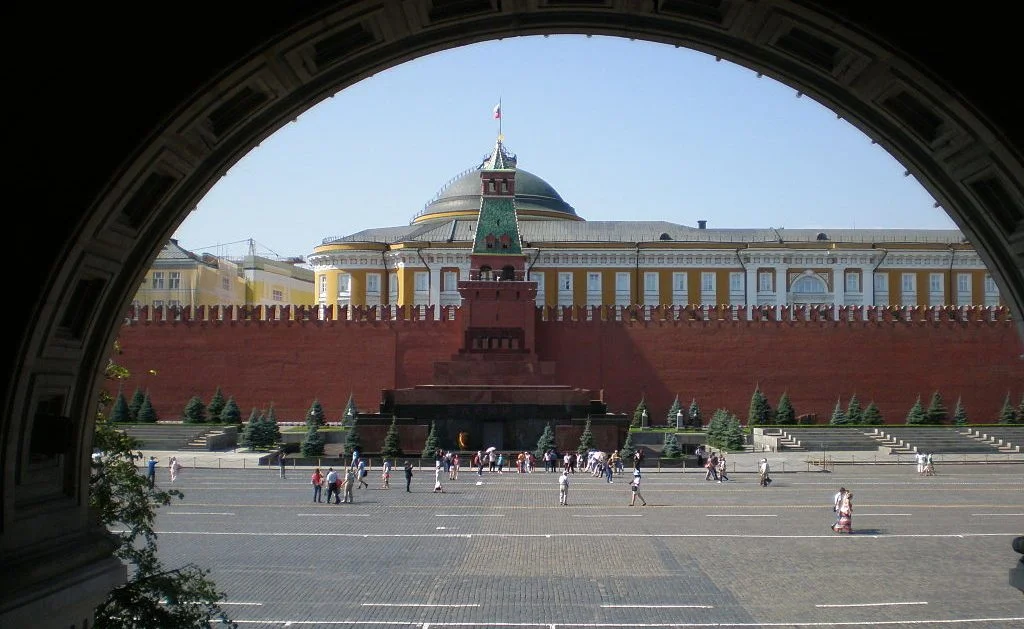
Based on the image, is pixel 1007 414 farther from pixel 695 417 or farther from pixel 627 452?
pixel 627 452

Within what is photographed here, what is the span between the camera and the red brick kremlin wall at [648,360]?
1614 inches

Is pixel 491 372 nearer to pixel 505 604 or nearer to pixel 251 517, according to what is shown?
pixel 251 517

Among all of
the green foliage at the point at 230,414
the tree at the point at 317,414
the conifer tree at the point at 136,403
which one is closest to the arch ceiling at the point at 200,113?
the tree at the point at 317,414

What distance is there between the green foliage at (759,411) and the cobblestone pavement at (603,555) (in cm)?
1390

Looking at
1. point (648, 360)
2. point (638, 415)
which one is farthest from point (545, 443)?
point (648, 360)

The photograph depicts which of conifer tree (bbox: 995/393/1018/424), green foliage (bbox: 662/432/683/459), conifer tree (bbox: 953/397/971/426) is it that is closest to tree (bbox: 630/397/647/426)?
green foliage (bbox: 662/432/683/459)

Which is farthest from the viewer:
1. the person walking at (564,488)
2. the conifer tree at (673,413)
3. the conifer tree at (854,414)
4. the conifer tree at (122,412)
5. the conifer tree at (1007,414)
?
the conifer tree at (673,413)

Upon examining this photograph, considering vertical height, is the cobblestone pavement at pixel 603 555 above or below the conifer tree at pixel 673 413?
below

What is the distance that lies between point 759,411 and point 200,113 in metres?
35.2

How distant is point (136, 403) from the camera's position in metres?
39.4

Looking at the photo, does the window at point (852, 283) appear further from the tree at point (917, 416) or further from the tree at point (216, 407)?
the tree at point (216, 407)

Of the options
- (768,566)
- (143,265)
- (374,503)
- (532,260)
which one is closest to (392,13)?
(143,265)

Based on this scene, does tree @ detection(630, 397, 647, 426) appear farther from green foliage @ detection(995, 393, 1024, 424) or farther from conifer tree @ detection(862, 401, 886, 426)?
green foliage @ detection(995, 393, 1024, 424)

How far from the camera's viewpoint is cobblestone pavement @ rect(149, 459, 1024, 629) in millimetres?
11812
